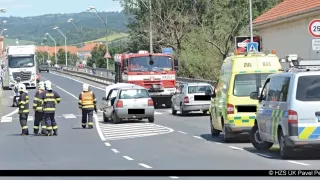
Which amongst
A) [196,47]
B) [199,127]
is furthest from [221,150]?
[196,47]

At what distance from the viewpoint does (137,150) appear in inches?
754

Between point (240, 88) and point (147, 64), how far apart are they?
21273 mm

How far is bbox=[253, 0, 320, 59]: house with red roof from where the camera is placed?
38250 millimetres

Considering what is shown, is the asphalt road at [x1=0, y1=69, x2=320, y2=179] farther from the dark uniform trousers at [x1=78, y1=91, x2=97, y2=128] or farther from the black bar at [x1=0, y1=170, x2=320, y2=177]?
the dark uniform trousers at [x1=78, y1=91, x2=97, y2=128]

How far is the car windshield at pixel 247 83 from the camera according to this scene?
2014 cm

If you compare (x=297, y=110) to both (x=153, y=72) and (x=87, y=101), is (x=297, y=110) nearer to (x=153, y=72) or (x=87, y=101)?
(x=87, y=101)

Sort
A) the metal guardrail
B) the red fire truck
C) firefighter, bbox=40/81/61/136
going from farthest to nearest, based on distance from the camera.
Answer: the metal guardrail
the red fire truck
firefighter, bbox=40/81/61/136

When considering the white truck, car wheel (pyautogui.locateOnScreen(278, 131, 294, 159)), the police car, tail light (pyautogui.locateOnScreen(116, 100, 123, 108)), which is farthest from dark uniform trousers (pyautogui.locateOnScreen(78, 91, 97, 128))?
the white truck

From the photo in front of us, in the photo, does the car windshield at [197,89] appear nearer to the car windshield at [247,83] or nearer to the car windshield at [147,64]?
the car windshield at [147,64]

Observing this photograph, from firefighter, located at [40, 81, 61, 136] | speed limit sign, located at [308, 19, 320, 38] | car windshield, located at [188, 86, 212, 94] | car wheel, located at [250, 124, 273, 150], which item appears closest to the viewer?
car wheel, located at [250, 124, 273, 150]

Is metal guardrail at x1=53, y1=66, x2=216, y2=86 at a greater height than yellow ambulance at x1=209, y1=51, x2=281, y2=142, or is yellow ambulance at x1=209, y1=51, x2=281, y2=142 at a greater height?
yellow ambulance at x1=209, y1=51, x2=281, y2=142

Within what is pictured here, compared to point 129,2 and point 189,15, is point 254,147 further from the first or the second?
point 129,2

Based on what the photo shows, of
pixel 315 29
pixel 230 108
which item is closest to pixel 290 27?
pixel 315 29

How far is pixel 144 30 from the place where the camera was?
70250 mm
